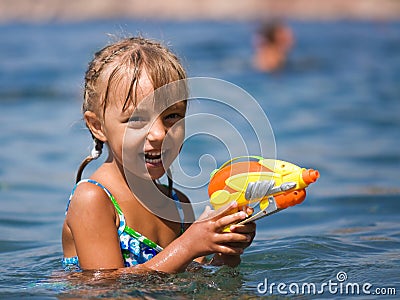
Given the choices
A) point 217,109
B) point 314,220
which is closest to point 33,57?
point 217,109

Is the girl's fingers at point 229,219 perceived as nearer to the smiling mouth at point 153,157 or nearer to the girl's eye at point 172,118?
the smiling mouth at point 153,157

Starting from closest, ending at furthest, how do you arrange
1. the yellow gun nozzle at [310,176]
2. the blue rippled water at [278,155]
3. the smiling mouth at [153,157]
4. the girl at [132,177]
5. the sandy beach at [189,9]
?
the yellow gun nozzle at [310,176], the girl at [132,177], the smiling mouth at [153,157], the blue rippled water at [278,155], the sandy beach at [189,9]

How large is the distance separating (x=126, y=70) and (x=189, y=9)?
21827 millimetres

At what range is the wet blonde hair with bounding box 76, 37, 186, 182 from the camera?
3.41 meters

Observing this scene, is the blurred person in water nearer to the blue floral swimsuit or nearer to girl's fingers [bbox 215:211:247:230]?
the blue floral swimsuit

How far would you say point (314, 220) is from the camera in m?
5.39

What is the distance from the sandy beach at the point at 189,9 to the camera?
78.0 ft

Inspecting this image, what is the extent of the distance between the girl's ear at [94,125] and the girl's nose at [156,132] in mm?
334

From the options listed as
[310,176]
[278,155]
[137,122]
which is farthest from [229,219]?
[278,155]

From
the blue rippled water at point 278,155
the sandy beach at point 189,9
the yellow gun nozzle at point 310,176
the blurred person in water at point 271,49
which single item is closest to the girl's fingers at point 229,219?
the yellow gun nozzle at point 310,176

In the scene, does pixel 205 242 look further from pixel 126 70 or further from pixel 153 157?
pixel 126 70

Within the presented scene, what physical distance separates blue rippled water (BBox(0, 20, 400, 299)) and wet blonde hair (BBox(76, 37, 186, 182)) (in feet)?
1.47

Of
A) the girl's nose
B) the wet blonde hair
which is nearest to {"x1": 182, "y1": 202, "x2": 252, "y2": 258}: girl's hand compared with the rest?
the girl's nose

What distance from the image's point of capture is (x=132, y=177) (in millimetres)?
3582
